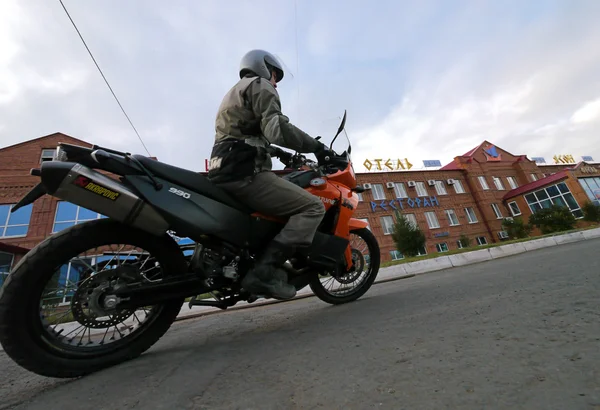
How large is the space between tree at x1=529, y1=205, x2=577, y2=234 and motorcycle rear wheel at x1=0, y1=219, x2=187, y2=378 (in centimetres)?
A: 2704

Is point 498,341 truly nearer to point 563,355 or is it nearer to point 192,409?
point 563,355

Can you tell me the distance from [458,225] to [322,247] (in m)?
29.1

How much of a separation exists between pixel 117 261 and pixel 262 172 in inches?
44.8

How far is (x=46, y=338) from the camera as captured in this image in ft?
4.89

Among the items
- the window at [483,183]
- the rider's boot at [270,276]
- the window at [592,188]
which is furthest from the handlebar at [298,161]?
the window at [592,188]

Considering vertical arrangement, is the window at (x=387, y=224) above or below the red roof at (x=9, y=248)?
above

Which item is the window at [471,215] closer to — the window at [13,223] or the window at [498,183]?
the window at [498,183]

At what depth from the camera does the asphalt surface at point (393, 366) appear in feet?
2.44

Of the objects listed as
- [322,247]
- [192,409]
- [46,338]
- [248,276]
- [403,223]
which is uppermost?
[403,223]

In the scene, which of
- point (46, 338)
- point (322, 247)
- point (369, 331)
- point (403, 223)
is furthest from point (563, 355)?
point (403, 223)

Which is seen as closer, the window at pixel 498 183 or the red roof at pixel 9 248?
the red roof at pixel 9 248

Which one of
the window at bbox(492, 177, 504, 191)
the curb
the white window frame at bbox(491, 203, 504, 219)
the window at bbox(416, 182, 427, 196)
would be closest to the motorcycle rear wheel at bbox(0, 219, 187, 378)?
the curb

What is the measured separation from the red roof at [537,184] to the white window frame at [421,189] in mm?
9497

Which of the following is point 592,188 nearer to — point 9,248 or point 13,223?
point 9,248
